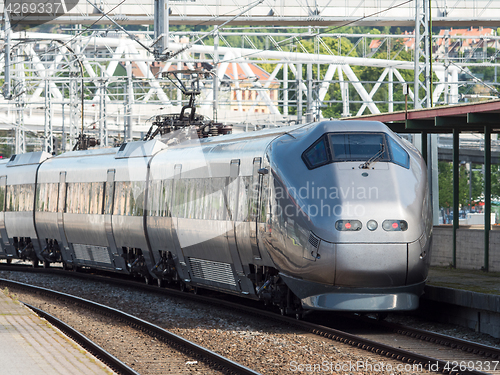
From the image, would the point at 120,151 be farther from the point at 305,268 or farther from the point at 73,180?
the point at 305,268

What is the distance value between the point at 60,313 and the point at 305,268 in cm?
618

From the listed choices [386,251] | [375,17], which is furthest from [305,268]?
[375,17]

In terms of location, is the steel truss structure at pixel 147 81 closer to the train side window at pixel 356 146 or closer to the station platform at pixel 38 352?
the train side window at pixel 356 146

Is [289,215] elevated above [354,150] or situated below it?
below

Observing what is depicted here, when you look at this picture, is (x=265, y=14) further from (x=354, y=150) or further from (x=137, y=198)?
(x=354, y=150)

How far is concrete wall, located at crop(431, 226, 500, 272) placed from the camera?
17.0 m

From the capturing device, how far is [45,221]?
24062mm

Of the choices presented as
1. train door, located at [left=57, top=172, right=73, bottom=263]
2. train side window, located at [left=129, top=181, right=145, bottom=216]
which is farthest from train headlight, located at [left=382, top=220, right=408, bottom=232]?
train door, located at [left=57, top=172, right=73, bottom=263]

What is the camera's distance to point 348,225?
11.0 meters

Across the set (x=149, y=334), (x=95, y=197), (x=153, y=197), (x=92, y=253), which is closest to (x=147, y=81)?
(x=92, y=253)

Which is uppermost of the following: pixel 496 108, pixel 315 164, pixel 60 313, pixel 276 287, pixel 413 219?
pixel 496 108

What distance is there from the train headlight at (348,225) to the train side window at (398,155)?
1305mm

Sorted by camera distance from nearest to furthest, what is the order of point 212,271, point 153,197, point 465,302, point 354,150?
point 354,150 → point 465,302 → point 212,271 → point 153,197

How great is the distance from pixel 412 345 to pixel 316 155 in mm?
3041
